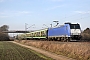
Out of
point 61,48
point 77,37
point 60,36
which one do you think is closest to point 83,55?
point 61,48

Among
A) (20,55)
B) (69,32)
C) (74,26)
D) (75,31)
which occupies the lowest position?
(20,55)

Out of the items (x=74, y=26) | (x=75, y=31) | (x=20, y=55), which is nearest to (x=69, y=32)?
(x=75, y=31)

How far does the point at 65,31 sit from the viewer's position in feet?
148

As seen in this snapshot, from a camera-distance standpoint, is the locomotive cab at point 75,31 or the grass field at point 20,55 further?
the locomotive cab at point 75,31

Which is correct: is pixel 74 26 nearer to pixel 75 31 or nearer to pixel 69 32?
pixel 75 31

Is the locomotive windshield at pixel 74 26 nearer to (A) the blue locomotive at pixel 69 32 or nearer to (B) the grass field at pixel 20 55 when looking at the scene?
(A) the blue locomotive at pixel 69 32

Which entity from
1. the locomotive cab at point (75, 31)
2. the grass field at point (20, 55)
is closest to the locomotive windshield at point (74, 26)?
the locomotive cab at point (75, 31)

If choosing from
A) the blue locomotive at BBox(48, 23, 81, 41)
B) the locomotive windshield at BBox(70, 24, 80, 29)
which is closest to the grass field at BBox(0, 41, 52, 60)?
the blue locomotive at BBox(48, 23, 81, 41)

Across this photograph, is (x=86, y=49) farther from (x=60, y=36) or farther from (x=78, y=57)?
(x=60, y=36)

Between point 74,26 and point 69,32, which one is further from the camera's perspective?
point 74,26

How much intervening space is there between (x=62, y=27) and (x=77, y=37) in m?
8.81

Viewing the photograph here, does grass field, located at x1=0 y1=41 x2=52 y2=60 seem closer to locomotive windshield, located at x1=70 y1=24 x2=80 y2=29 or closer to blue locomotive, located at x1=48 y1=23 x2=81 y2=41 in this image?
blue locomotive, located at x1=48 y1=23 x2=81 y2=41

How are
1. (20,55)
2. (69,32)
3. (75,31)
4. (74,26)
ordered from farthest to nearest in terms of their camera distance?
(74,26) < (69,32) < (75,31) < (20,55)

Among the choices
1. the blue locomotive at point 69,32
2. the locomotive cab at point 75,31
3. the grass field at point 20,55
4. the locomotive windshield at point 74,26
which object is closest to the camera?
the grass field at point 20,55
